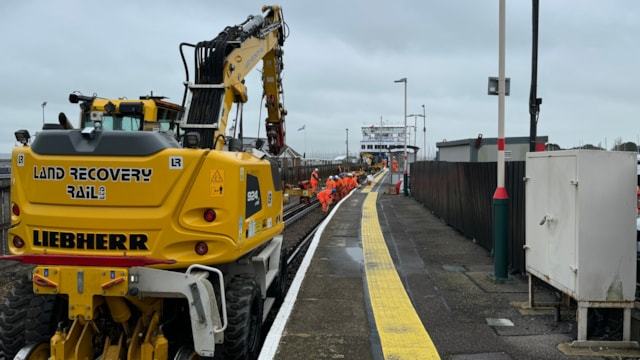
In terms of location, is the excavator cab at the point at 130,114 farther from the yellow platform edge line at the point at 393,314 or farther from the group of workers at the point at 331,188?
the group of workers at the point at 331,188

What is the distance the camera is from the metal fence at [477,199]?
8.57 meters

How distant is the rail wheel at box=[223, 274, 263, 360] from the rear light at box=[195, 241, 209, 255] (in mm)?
648

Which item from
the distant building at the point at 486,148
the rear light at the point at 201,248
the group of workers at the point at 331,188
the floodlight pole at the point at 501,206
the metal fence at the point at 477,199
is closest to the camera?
the rear light at the point at 201,248

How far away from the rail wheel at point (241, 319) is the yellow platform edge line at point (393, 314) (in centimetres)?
133

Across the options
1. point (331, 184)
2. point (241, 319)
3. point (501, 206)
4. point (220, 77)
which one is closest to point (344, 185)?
point (331, 184)

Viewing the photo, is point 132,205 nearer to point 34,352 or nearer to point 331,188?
point 34,352

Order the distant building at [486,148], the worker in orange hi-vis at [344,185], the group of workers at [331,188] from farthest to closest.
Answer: the worker in orange hi-vis at [344,185], the group of workers at [331,188], the distant building at [486,148]

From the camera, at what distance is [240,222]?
473 cm

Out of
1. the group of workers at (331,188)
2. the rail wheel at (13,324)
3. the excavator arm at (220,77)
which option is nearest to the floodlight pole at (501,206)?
the excavator arm at (220,77)

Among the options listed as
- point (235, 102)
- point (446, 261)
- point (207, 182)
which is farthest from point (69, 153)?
point (446, 261)

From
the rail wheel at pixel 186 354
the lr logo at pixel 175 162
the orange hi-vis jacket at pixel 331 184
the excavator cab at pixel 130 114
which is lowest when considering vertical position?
the rail wheel at pixel 186 354

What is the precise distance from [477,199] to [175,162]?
27.8ft

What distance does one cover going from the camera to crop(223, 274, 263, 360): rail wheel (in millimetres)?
4738

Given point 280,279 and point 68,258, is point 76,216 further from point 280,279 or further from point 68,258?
point 280,279
